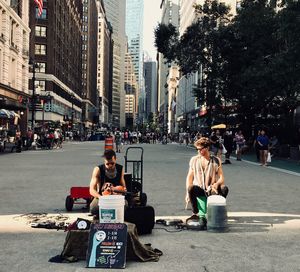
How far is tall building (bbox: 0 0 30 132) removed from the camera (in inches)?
1932

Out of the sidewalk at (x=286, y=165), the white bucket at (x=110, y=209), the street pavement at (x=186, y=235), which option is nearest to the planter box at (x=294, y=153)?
the sidewalk at (x=286, y=165)

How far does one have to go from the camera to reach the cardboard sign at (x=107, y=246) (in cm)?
569

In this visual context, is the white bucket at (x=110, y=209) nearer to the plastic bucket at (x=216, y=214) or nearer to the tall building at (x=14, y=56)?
the plastic bucket at (x=216, y=214)

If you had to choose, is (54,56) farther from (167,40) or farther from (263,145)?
(263,145)

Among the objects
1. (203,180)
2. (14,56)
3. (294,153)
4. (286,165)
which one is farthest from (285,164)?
(14,56)

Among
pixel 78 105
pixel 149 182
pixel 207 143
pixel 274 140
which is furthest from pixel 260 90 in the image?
pixel 78 105

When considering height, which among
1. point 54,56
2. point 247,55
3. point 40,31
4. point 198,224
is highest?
point 40,31

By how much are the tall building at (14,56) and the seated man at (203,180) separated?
35081 millimetres

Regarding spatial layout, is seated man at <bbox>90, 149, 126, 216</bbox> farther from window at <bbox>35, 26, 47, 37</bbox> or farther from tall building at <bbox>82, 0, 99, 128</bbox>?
tall building at <bbox>82, 0, 99, 128</bbox>

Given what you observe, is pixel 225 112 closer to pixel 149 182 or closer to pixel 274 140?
pixel 274 140

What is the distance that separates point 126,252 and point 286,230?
10.8 ft

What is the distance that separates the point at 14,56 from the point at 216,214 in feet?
165

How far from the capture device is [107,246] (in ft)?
18.9

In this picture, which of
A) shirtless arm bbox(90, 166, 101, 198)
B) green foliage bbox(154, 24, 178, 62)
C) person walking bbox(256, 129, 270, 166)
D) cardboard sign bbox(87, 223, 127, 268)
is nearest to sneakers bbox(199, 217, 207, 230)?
shirtless arm bbox(90, 166, 101, 198)
